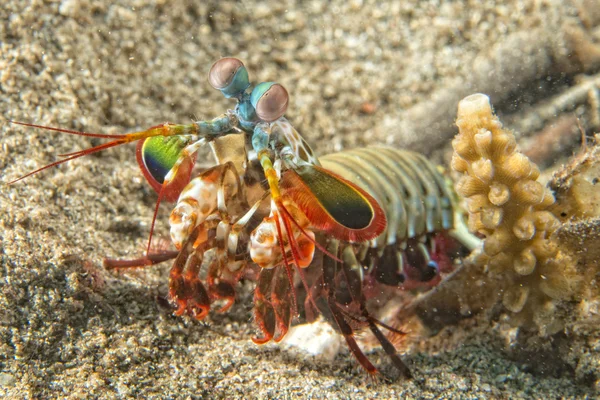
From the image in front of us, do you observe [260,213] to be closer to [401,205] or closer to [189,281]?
[189,281]

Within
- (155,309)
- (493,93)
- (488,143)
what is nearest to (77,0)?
(155,309)

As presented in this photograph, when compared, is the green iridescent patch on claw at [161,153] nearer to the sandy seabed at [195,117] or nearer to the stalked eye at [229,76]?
the stalked eye at [229,76]

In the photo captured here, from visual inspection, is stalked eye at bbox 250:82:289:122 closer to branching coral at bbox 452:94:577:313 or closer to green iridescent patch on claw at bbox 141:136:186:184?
green iridescent patch on claw at bbox 141:136:186:184

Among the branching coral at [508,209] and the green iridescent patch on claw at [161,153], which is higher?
the green iridescent patch on claw at [161,153]

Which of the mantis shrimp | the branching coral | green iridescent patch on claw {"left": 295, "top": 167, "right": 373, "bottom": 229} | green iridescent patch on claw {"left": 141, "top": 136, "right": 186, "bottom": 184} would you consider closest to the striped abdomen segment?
the mantis shrimp

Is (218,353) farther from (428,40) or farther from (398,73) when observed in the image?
(428,40)

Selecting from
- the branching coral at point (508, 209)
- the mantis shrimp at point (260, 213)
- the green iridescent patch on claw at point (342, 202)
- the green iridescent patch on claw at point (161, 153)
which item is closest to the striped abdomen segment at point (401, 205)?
the mantis shrimp at point (260, 213)
